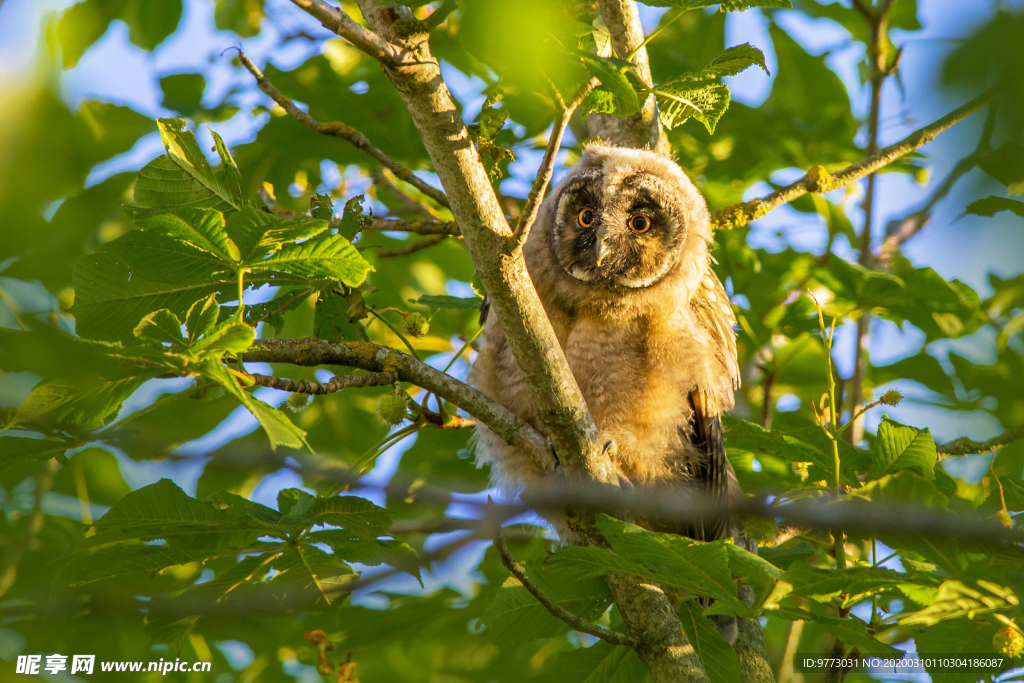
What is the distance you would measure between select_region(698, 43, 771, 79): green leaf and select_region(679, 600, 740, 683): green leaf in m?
1.69

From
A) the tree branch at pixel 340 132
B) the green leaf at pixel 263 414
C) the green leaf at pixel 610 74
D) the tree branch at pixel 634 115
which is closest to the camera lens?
the green leaf at pixel 263 414

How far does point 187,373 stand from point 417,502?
2.38 feet

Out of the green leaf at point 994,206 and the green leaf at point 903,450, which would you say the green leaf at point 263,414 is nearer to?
the green leaf at point 994,206

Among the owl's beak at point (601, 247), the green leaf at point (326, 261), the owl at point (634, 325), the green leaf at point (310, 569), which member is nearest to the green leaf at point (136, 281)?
the green leaf at point (326, 261)

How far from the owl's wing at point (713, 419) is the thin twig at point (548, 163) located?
1.83 metres

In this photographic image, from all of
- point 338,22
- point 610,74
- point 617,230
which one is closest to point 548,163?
point 610,74

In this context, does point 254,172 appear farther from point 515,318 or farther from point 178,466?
point 178,466

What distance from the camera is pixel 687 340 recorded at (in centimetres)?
363

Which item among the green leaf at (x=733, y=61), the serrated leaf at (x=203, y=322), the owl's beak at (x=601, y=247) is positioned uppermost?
the owl's beak at (x=601, y=247)

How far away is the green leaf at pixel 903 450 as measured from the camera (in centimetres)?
222

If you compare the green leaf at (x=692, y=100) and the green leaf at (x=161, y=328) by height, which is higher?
the green leaf at (x=692, y=100)

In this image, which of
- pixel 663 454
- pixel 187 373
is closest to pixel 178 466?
pixel 187 373

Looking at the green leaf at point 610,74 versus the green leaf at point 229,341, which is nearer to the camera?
the green leaf at point 229,341

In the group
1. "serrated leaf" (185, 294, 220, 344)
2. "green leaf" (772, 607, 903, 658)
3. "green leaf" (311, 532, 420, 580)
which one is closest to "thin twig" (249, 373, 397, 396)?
"serrated leaf" (185, 294, 220, 344)
